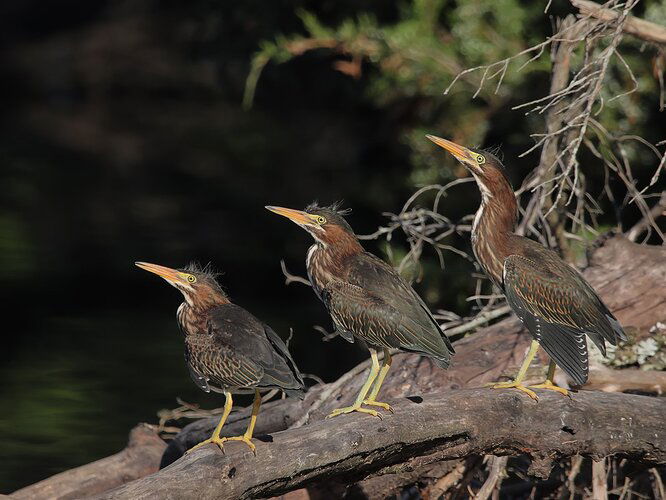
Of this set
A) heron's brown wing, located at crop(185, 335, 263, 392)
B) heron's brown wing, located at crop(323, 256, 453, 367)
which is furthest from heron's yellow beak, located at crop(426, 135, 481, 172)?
heron's brown wing, located at crop(185, 335, 263, 392)

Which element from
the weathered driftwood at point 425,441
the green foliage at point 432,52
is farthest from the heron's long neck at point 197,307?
the green foliage at point 432,52

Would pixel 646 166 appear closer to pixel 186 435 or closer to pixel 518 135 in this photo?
pixel 518 135

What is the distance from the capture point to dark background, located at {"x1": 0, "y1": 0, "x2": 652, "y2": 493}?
39.4 feet

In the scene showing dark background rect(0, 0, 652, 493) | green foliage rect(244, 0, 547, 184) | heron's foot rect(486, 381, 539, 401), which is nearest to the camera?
heron's foot rect(486, 381, 539, 401)

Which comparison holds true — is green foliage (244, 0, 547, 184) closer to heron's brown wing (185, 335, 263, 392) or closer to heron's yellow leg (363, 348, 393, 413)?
heron's yellow leg (363, 348, 393, 413)

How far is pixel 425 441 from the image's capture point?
5559 millimetres

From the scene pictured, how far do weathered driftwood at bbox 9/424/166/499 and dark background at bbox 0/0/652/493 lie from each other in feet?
9.29

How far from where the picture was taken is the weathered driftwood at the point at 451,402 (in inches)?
215

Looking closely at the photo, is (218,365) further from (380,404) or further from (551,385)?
(551,385)

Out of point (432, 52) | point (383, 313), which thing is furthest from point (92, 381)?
point (383, 313)

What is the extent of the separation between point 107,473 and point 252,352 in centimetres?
194

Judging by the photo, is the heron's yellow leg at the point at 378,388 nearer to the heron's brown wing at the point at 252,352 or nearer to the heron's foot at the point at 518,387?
the heron's brown wing at the point at 252,352

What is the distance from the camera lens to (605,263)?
23.4 ft

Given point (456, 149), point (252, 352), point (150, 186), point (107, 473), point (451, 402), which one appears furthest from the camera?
point (150, 186)
